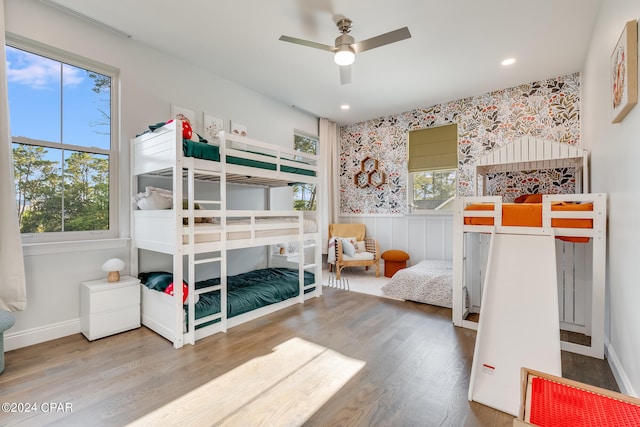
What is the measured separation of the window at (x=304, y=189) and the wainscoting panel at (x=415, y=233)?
109cm

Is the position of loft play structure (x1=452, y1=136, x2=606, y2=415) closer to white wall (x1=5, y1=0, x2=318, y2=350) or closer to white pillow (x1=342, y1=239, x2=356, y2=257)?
white pillow (x1=342, y1=239, x2=356, y2=257)

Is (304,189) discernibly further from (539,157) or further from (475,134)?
(539,157)

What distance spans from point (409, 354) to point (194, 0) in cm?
336

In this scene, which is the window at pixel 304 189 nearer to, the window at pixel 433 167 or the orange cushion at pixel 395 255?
the orange cushion at pixel 395 255

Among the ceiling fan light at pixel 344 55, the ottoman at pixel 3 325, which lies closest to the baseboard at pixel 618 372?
the ceiling fan light at pixel 344 55

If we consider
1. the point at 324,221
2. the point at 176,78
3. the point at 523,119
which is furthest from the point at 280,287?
the point at 523,119

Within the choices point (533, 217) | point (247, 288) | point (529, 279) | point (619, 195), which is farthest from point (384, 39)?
point (247, 288)

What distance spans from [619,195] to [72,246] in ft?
14.1

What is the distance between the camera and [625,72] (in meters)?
1.75

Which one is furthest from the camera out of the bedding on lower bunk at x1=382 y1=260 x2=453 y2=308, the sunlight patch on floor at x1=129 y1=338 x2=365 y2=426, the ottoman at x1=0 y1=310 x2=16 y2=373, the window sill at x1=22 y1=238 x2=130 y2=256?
the bedding on lower bunk at x1=382 y1=260 x2=453 y2=308

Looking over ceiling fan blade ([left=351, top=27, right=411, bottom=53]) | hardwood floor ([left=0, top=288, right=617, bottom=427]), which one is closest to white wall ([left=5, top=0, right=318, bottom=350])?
hardwood floor ([left=0, top=288, right=617, bottom=427])

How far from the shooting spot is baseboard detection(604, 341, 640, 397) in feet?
5.85

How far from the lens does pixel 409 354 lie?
2.37 metres

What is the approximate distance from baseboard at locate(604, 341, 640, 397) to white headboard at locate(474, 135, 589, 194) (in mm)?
1725
